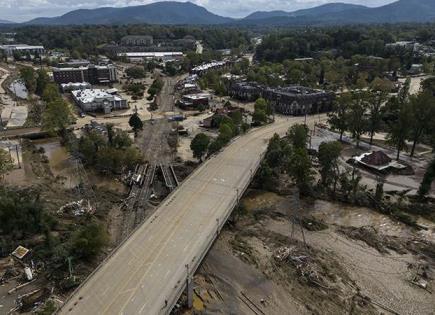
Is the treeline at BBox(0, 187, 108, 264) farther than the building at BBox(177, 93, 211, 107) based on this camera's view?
No

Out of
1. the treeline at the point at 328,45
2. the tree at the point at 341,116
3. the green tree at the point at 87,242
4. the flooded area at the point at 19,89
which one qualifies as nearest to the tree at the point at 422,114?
the tree at the point at 341,116

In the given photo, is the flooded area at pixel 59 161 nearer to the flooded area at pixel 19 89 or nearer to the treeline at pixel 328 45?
the flooded area at pixel 19 89

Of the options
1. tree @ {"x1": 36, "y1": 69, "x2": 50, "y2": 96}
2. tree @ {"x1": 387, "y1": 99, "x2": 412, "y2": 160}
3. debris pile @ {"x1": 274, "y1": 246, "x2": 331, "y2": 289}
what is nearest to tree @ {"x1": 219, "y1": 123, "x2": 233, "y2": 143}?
debris pile @ {"x1": 274, "y1": 246, "x2": 331, "y2": 289}

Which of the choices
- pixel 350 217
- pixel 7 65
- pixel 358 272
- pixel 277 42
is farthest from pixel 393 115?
pixel 7 65

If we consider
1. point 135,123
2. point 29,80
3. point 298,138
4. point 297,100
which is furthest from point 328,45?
point 298,138

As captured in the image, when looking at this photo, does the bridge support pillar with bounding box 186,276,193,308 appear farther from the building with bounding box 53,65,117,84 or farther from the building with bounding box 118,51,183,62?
the building with bounding box 118,51,183,62
